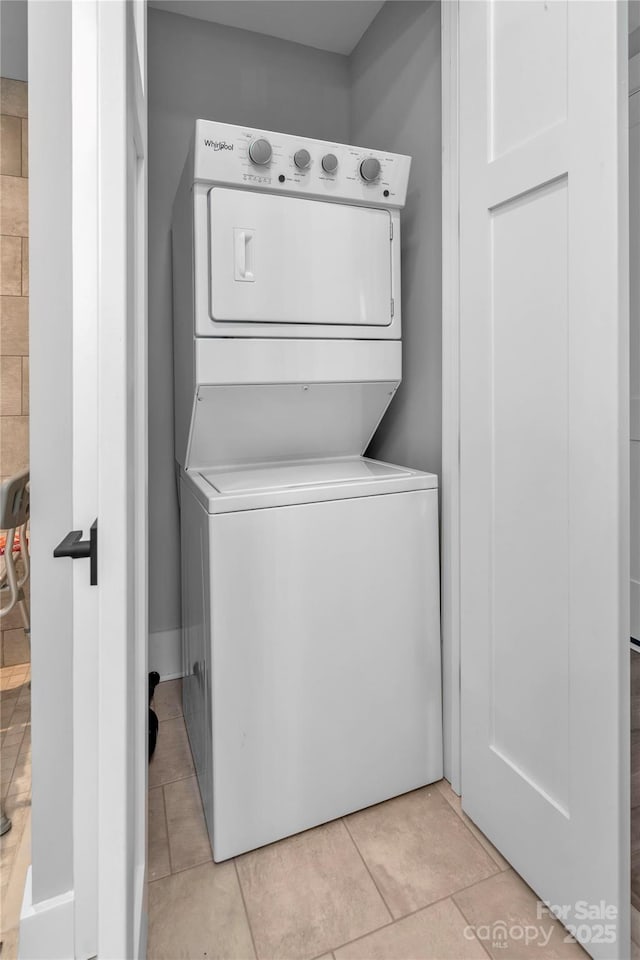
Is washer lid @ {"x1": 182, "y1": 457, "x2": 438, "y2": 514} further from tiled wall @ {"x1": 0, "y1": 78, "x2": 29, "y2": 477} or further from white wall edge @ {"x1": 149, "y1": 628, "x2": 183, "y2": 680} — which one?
white wall edge @ {"x1": 149, "y1": 628, "x2": 183, "y2": 680}

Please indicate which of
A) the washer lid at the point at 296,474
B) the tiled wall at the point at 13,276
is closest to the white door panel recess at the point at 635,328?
the washer lid at the point at 296,474

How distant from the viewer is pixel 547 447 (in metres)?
1.19

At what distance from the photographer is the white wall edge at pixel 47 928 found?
102cm

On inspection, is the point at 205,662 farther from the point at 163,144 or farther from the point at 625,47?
the point at 163,144

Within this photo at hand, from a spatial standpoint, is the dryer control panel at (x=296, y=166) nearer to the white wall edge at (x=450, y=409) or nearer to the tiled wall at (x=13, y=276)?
the white wall edge at (x=450, y=409)

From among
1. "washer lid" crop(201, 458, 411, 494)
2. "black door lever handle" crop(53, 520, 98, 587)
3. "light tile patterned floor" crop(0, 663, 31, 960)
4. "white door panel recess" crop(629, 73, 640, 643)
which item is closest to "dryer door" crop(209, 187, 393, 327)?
"washer lid" crop(201, 458, 411, 494)

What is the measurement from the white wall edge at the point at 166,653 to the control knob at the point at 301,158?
168cm

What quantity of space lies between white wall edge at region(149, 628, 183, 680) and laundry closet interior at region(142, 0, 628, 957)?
0.21m

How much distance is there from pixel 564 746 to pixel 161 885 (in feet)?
3.18

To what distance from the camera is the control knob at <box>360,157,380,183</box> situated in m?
1.54

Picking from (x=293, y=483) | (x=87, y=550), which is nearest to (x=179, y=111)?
(x=293, y=483)

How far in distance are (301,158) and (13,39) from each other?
0.84 m

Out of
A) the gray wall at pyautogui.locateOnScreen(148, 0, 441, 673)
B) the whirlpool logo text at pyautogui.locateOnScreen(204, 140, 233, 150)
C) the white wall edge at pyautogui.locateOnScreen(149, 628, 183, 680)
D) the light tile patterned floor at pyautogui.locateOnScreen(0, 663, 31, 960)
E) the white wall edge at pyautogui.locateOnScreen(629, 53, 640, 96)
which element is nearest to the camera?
the light tile patterned floor at pyautogui.locateOnScreen(0, 663, 31, 960)

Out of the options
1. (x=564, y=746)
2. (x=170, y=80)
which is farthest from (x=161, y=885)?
(x=170, y=80)
